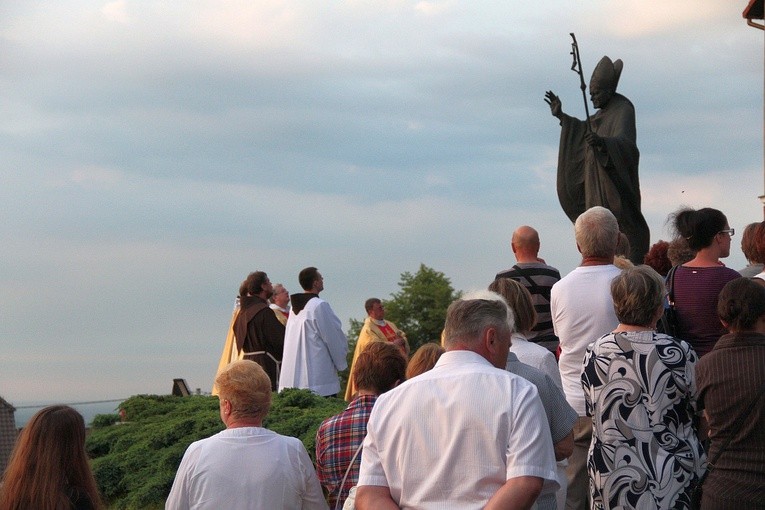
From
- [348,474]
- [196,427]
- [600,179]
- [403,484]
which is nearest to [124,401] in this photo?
[196,427]

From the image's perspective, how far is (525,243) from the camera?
7.55 metres

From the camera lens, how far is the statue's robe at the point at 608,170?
12.0 m

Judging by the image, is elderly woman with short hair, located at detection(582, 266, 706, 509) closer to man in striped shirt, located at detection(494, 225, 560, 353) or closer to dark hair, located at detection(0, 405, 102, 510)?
man in striped shirt, located at detection(494, 225, 560, 353)

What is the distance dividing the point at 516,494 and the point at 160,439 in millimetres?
7719

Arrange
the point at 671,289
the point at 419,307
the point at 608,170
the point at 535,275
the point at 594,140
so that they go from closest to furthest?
the point at 671,289 → the point at 535,275 → the point at 594,140 → the point at 608,170 → the point at 419,307

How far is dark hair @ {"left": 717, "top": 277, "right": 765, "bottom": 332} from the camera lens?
5438 millimetres

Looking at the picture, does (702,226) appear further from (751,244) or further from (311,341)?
(311,341)

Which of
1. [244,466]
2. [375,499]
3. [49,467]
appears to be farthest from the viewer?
[244,466]

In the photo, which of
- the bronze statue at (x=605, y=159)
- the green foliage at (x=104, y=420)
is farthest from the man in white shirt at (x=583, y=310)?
the green foliage at (x=104, y=420)

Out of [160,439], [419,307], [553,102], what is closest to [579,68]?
[553,102]

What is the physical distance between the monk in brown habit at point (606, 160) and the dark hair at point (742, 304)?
20.7ft

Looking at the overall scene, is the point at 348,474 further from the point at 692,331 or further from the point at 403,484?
the point at 692,331

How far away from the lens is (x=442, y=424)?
12.7 feet

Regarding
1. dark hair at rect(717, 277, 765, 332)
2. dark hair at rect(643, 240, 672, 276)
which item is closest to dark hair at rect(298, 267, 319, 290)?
dark hair at rect(643, 240, 672, 276)
